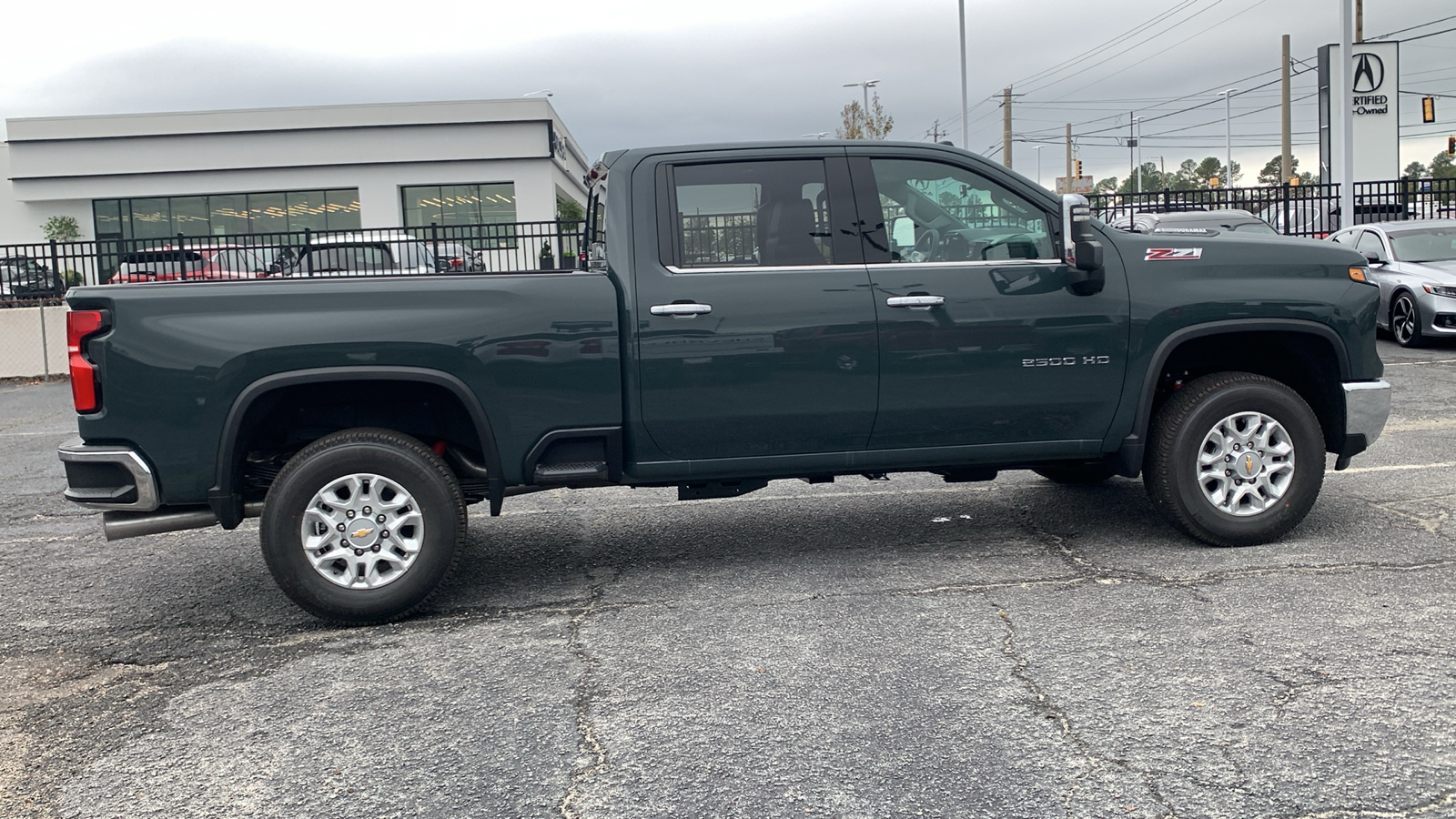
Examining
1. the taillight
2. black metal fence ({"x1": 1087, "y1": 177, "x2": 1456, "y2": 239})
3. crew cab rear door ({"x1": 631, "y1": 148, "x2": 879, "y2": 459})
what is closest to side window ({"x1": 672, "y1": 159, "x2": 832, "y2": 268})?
crew cab rear door ({"x1": 631, "y1": 148, "x2": 879, "y2": 459})

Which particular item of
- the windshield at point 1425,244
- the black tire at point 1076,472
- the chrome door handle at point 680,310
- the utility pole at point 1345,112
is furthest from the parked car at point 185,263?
the utility pole at point 1345,112

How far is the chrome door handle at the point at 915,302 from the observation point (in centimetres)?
521

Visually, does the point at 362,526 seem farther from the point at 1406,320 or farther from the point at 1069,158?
the point at 1069,158

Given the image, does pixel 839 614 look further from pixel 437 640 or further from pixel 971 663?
pixel 437 640

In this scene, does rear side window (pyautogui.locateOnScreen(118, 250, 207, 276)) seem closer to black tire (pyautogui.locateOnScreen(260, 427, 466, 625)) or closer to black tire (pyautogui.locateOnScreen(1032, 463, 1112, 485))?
black tire (pyautogui.locateOnScreen(260, 427, 466, 625))

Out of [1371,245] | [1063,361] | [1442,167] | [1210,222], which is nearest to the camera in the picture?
[1063,361]

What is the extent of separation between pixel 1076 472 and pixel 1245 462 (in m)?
1.43

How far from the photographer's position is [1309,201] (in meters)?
25.2

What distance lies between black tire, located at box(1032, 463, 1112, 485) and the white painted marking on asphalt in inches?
64.6

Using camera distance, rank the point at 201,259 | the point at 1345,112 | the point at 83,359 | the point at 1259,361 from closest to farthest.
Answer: the point at 83,359 → the point at 1259,361 → the point at 201,259 → the point at 1345,112

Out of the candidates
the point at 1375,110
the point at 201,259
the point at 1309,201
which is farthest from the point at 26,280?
the point at 1375,110

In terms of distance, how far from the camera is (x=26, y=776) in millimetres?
3555

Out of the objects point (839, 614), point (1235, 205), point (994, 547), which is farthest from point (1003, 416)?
point (1235, 205)

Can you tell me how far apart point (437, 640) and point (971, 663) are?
2.10 metres
